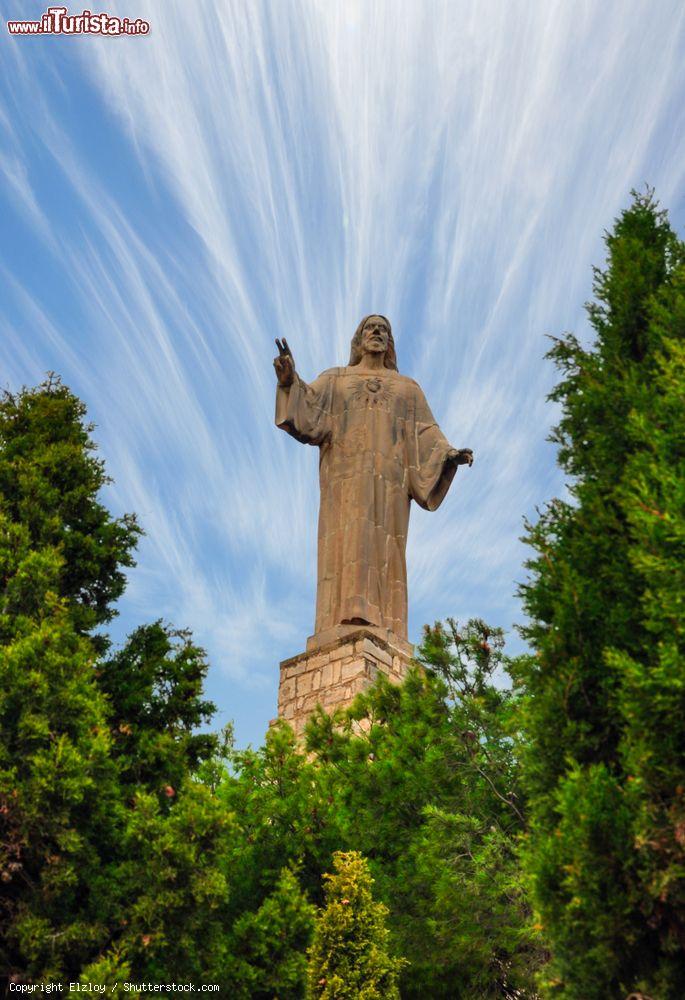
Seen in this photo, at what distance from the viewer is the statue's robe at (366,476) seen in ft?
44.8

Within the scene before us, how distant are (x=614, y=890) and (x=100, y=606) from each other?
5.06 meters

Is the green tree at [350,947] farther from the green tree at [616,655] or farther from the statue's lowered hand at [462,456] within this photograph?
the statue's lowered hand at [462,456]

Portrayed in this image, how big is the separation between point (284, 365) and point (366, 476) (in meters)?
1.89

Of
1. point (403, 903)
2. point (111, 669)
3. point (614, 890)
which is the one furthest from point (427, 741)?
point (614, 890)

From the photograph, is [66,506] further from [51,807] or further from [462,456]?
[462,456]

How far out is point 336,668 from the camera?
12828 millimetres

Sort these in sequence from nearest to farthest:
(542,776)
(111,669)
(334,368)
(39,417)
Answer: (542,776) < (111,669) < (39,417) < (334,368)

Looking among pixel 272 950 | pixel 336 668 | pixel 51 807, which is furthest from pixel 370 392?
pixel 51 807

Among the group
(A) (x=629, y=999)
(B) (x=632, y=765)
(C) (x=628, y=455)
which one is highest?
(C) (x=628, y=455)

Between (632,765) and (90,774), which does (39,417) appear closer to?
(90,774)

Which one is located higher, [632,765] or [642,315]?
[642,315]

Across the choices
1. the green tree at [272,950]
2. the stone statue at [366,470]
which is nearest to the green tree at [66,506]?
the green tree at [272,950]

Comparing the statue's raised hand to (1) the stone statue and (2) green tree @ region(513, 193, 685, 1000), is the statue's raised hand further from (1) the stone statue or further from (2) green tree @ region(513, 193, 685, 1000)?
(2) green tree @ region(513, 193, 685, 1000)

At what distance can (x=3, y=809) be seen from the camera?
20.4 feet
